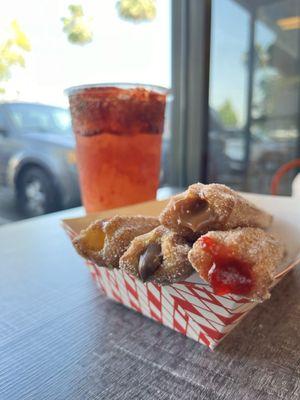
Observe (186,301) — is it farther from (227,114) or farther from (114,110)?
(227,114)

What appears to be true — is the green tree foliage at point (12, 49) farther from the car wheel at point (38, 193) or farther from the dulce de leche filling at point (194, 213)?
the dulce de leche filling at point (194, 213)

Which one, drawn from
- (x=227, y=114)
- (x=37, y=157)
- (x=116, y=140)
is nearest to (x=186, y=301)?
(x=116, y=140)

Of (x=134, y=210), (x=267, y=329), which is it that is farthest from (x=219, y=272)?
(x=134, y=210)

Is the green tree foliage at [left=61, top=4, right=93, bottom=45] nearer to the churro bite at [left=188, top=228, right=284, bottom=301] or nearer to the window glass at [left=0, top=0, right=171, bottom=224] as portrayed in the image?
the window glass at [left=0, top=0, right=171, bottom=224]

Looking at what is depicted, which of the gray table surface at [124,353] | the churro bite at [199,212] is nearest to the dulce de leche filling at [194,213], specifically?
the churro bite at [199,212]

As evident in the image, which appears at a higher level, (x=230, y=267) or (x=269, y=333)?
(x=230, y=267)

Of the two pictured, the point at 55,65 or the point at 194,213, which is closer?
the point at 194,213

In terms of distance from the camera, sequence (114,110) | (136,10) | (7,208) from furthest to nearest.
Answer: (7,208) → (136,10) → (114,110)

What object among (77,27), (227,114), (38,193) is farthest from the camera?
(227,114)
